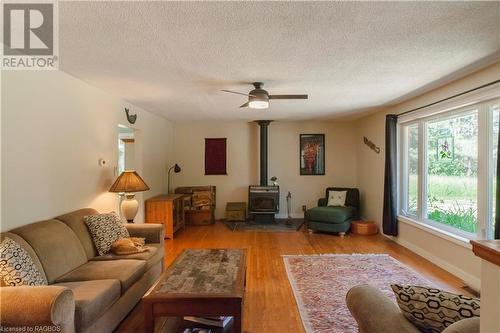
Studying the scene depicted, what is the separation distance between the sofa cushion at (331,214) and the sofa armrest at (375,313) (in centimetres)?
373

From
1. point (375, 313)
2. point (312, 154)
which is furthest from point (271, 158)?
point (375, 313)

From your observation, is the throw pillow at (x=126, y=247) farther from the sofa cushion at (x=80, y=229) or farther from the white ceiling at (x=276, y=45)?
the white ceiling at (x=276, y=45)

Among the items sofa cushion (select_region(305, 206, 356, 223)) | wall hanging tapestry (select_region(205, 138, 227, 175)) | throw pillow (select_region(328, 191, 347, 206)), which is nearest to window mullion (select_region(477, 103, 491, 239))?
sofa cushion (select_region(305, 206, 356, 223))

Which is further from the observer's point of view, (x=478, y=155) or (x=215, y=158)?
(x=215, y=158)

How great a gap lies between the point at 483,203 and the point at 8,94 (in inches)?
178

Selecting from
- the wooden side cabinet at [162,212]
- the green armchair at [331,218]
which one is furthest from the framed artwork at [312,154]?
the wooden side cabinet at [162,212]

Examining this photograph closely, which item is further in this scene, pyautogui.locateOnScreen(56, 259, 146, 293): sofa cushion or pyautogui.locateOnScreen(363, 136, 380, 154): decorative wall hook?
pyautogui.locateOnScreen(363, 136, 380, 154): decorative wall hook

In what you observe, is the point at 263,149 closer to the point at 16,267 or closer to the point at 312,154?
the point at 312,154

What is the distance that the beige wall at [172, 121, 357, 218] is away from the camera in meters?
6.83

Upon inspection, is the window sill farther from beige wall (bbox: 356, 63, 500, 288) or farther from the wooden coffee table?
the wooden coffee table

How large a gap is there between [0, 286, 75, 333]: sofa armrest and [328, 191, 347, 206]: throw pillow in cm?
524

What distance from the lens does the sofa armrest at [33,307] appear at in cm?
152

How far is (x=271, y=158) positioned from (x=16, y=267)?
553cm

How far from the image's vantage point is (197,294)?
1900mm
